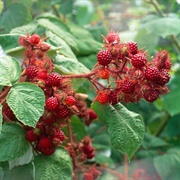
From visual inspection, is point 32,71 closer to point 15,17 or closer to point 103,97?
point 103,97

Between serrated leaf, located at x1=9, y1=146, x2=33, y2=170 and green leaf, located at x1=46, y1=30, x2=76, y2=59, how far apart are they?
0.19 m

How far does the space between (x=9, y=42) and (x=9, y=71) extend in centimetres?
18

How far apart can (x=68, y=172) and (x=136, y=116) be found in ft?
0.45

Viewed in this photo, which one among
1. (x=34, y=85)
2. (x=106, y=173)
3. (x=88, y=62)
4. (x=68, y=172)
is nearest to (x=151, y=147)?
(x=106, y=173)

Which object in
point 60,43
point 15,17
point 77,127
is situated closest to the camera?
point 60,43

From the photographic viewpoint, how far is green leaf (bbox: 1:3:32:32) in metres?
1.09

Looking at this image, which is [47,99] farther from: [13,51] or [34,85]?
[13,51]

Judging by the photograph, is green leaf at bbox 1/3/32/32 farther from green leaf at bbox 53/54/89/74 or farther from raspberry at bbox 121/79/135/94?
raspberry at bbox 121/79/135/94

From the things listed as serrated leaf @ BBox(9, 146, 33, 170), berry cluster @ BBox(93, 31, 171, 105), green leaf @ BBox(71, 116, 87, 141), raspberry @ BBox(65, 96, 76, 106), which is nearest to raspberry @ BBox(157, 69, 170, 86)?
berry cluster @ BBox(93, 31, 171, 105)

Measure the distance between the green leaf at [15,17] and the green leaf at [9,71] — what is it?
425 mm

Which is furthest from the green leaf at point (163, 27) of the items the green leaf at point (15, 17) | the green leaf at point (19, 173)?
the green leaf at point (19, 173)

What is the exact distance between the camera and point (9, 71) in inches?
25.6

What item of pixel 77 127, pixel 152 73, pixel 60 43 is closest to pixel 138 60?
pixel 152 73

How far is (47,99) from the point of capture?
2.20 ft
